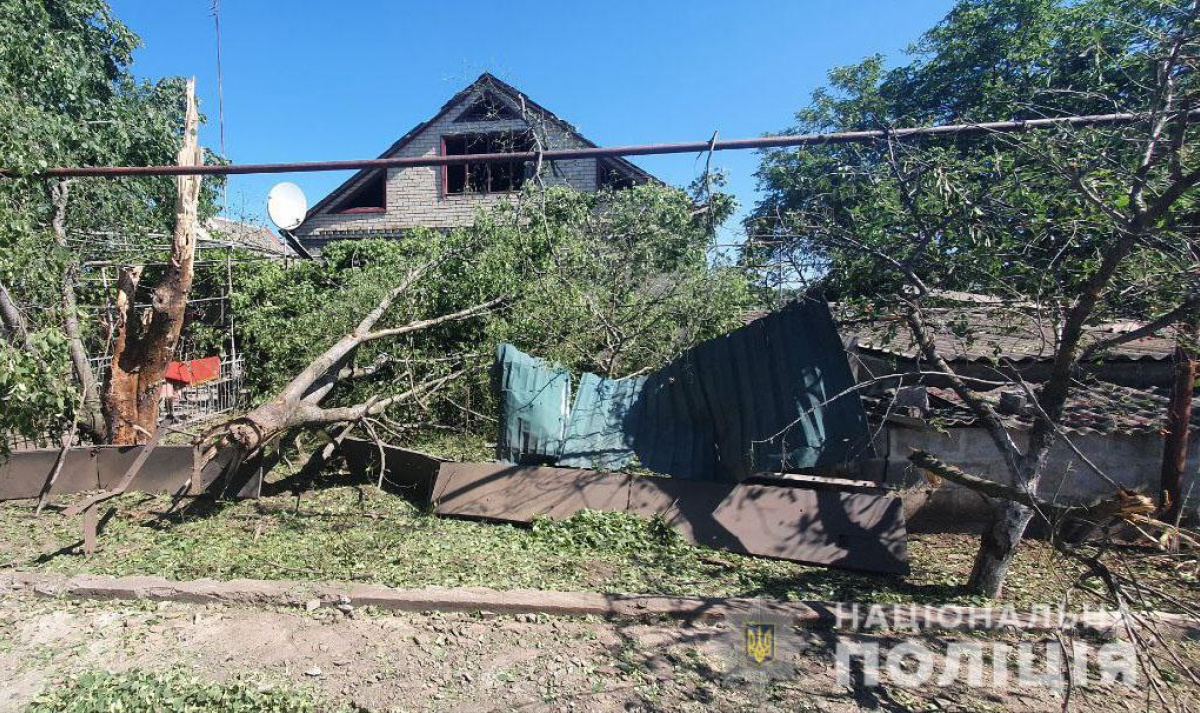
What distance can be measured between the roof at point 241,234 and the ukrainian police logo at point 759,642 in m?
8.80

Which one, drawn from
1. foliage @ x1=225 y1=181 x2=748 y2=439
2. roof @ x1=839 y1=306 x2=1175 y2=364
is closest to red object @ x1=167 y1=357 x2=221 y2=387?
foliage @ x1=225 y1=181 x2=748 y2=439

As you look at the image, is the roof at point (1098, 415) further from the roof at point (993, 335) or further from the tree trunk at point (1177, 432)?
the roof at point (993, 335)

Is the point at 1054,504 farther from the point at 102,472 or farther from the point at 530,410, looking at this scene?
the point at 102,472

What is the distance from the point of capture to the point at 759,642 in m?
3.43

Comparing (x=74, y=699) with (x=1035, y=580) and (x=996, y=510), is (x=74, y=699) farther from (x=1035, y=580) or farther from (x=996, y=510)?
(x=1035, y=580)

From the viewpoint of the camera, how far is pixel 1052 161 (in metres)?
3.30

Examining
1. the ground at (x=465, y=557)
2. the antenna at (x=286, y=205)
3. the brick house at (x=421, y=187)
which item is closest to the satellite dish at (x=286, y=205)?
the antenna at (x=286, y=205)

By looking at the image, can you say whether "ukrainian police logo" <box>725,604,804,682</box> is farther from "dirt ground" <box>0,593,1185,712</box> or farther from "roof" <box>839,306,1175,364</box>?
"roof" <box>839,306,1175,364</box>

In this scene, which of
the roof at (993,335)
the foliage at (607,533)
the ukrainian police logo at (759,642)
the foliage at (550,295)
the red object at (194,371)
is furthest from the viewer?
the red object at (194,371)

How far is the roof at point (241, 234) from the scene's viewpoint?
31.4 feet

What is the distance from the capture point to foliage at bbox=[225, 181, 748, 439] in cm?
674

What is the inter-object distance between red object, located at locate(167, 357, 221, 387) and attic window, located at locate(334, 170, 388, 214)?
671 centimetres

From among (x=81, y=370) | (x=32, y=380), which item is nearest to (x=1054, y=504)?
(x=32, y=380)

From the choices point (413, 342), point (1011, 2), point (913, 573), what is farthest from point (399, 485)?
point (1011, 2)
